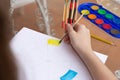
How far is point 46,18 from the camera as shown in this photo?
876 millimetres

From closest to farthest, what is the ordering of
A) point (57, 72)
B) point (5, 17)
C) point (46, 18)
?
point (5, 17)
point (57, 72)
point (46, 18)

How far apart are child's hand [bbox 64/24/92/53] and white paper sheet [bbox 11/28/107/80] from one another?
2 centimetres

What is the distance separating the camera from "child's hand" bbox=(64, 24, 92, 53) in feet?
2.34

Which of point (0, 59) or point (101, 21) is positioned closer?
point (0, 59)

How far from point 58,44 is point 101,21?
10.0 inches

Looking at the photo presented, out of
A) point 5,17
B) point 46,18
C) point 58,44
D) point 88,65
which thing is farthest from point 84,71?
point 5,17

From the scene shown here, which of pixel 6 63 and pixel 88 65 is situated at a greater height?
pixel 6 63

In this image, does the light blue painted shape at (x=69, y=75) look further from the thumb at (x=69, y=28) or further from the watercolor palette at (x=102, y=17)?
the watercolor palette at (x=102, y=17)

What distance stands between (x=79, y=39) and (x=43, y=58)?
0.46 feet

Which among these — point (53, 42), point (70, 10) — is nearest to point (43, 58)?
point (53, 42)

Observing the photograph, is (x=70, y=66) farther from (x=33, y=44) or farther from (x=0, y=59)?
(x=0, y=59)

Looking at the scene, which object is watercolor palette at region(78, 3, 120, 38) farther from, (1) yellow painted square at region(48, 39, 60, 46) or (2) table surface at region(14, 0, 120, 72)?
(1) yellow painted square at region(48, 39, 60, 46)

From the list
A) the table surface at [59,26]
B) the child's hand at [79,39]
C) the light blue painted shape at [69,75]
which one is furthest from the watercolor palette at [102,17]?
the light blue painted shape at [69,75]

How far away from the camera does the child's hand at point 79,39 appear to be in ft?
2.34
